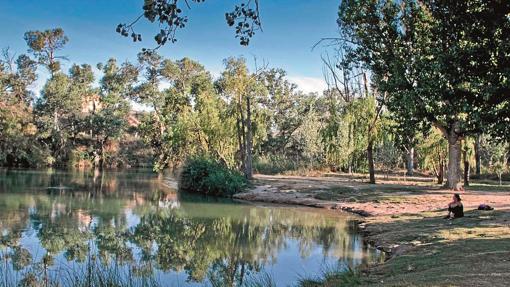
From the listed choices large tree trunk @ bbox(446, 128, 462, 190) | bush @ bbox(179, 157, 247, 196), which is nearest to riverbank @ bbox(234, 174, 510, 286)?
large tree trunk @ bbox(446, 128, 462, 190)

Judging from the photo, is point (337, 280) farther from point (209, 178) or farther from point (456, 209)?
point (209, 178)

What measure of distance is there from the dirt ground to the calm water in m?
1.98

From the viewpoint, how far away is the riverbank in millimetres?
7665

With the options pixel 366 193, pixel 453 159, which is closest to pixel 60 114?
pixel 366 193

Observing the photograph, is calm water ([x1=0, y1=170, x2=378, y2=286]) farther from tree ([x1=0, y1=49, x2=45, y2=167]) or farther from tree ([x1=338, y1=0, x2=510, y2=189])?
tree ([x1=0, y1=49, x2=45, y2=167])

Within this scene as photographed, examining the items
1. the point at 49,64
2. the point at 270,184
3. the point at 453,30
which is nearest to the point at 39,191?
the point at 270,184

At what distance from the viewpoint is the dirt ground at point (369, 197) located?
67.9 feet

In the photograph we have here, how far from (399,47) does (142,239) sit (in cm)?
1613

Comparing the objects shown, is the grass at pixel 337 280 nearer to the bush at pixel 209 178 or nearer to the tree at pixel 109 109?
the bush at pixel 209 178

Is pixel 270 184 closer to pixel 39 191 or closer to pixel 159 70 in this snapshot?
pixel 39 191

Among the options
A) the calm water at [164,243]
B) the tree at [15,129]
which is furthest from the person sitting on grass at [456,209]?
the tree at [15,129]

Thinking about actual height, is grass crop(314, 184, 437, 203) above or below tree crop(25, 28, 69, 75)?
below

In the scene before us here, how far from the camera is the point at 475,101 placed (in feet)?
38.8

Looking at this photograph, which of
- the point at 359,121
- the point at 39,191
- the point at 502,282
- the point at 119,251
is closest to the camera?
the point at 502,282
